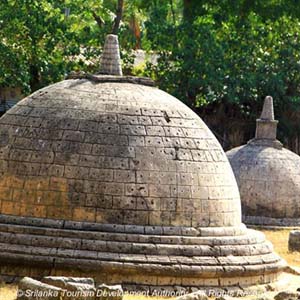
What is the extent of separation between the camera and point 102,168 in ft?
59.8

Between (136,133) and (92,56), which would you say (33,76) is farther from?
(136,133)

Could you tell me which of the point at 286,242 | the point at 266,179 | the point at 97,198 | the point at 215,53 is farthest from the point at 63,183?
the point at 215,53

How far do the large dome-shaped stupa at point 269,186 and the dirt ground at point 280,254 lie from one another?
715mm

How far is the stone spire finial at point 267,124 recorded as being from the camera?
31.1 m

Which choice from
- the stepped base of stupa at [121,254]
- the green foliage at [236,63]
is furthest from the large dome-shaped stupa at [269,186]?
the stepped base of stupa at [121,254]

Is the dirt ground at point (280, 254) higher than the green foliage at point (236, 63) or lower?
lower

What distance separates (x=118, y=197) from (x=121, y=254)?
2.69ft

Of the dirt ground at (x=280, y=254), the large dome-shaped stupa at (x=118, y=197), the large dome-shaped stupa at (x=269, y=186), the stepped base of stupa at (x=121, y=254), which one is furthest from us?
the large dome-shaped stupa at (x=269, y=186)

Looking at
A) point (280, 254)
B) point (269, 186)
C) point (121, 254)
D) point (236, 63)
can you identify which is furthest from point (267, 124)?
point (121, 254)

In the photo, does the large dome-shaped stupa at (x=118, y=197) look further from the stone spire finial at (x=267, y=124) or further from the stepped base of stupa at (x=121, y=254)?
the stone spire finial at (x=267, y=124)

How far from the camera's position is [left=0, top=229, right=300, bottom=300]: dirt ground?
54.5 ft

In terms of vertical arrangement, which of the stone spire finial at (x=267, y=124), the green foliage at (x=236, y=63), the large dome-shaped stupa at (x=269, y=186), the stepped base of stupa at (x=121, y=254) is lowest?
the stepped base of stupa at (x=121, y=254)

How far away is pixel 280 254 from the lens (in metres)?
24.5

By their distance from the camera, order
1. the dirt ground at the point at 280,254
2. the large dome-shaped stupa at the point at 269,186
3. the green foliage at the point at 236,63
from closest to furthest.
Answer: the dirt ground at the point at 280,254, the large dome-shaped stupa at the point at 269,186, the green foliage at the point at 236,63
